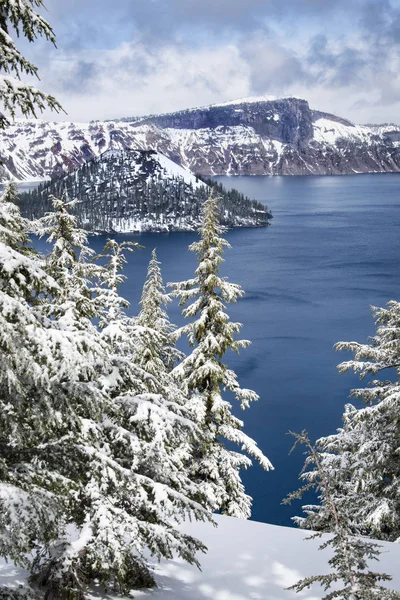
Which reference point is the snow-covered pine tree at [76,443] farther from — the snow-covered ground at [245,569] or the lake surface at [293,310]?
the lake surface at [293,310]

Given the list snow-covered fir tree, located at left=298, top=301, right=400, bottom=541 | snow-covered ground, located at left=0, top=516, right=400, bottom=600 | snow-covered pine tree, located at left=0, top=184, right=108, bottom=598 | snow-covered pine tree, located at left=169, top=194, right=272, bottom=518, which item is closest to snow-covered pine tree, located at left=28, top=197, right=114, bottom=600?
snow-covered pine tree, located at left=0, top=184, right=108, bottom=598

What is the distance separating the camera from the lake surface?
40156 mm

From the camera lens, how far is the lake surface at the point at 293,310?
40.2 meters

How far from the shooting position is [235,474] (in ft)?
57.5

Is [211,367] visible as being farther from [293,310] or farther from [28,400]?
[293,310]

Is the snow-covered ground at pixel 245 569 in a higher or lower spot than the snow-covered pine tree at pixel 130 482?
lower

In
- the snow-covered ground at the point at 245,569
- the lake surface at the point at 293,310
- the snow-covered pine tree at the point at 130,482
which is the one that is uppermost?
the lake surface at the point at 293,310

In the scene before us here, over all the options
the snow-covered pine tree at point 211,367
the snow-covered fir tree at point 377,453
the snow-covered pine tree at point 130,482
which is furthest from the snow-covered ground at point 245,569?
the snow-covered pine tree at point 211,367

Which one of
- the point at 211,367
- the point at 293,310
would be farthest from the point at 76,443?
the point at 293,310

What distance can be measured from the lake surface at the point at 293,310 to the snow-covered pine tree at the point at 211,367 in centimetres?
1561

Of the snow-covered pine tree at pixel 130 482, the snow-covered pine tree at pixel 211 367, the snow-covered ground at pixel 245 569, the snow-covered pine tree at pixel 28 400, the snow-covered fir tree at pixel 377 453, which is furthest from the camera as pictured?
the snow-covered pine tree at pixel 211 367

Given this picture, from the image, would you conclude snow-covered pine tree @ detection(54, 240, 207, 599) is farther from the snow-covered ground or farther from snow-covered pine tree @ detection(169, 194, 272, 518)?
snow-covered pine tree @ detection(169, 194, 272, 518)

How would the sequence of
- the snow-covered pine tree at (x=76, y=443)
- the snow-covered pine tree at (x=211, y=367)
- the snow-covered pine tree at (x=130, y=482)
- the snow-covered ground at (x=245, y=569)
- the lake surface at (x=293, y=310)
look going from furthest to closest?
the lake surface at (x=293, y=310)
the snow-covered pine tree at (x=211, y=367)
the snow-covered ground at (x=245, y=569)
the snow-covered pine tree at (x=130, y=482)
the snow-covered pine tree at (x=76, y=443)

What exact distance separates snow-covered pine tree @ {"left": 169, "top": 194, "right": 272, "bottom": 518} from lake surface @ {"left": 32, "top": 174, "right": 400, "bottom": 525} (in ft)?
51.2
